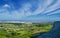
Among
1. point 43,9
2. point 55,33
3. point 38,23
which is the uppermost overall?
point 43,9

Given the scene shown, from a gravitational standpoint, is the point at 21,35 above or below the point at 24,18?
below

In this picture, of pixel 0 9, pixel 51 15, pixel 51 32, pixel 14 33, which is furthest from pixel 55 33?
pixel 0 9

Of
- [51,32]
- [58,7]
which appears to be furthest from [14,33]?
[58,7]

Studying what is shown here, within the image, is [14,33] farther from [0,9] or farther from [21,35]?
[0,9]

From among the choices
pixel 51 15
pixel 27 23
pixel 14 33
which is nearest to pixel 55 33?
pixel 51 15

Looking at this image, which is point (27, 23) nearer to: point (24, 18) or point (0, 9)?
point (24, 18)

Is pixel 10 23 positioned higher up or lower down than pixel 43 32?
higher up
